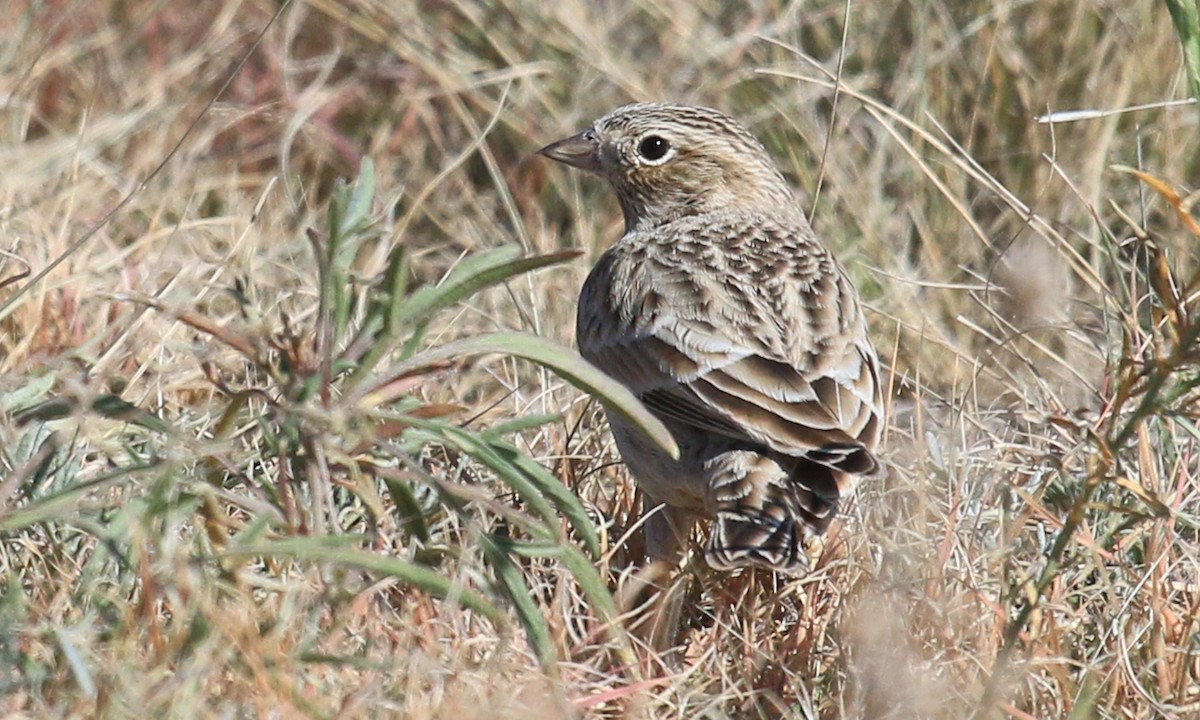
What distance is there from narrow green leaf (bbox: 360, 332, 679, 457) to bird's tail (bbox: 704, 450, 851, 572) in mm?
487

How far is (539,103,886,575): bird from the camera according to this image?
3887 millimetres

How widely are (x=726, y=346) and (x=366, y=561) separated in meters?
1.35

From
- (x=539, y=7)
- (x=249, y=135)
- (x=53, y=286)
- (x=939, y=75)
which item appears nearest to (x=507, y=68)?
(x=539, y=7)

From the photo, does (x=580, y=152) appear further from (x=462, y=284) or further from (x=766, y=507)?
(x=462, y=284)

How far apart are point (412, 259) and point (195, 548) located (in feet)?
8.85

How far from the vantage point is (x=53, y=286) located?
15.2 feet

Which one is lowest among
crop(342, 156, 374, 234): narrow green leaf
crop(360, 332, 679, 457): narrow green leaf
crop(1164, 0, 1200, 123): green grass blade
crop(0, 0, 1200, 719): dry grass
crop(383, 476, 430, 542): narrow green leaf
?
crop(0, 0, 1200, 719): dry grass

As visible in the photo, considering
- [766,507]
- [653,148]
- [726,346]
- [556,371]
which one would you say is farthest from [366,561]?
[653,148]

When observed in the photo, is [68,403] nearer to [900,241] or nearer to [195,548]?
[195,548]

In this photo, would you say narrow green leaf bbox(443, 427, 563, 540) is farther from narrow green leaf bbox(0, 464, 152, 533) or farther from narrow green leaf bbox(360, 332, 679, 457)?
narrow green leaf bbox(0, 464, 152, 533)

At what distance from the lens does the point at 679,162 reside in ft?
17.0

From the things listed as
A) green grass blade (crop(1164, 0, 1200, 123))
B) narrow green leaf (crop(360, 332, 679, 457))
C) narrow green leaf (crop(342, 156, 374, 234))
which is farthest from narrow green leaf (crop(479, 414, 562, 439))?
green grass blade (crop(1164, 0, 1200, 123))

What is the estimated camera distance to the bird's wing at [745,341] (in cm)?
397

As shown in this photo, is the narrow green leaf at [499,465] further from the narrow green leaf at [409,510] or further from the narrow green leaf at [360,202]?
the narrow green leaf at [360,202]
